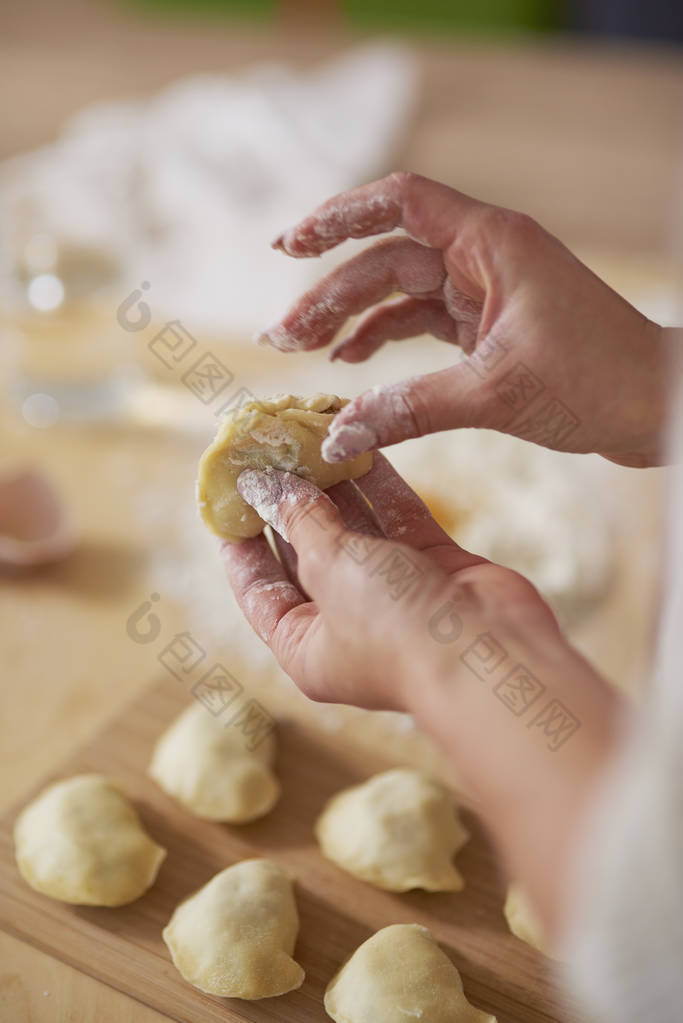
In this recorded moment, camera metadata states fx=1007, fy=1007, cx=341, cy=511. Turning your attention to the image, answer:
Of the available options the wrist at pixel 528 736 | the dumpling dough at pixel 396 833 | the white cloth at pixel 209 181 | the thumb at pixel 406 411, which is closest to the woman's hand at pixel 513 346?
the thumb at pixel 406 411

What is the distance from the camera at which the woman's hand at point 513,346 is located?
65 centimetres

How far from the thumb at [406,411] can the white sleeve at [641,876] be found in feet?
0.57

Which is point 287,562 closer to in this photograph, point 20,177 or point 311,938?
point 311,938

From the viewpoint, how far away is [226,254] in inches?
80.7

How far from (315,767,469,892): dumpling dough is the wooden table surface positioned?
21cm

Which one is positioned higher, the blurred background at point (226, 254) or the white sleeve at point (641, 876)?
the blurred background at point (226, 254)

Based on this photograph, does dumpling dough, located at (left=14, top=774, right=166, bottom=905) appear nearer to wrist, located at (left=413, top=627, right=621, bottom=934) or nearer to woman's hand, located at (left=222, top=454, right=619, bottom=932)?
woman's hand, located at (left=222, top=454, right=619, bottom=932)

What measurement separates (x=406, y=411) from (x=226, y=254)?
4.95 ft

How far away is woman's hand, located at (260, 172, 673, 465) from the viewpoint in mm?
646

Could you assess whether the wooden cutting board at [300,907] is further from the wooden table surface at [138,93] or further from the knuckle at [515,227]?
the knuckle at [515,227]

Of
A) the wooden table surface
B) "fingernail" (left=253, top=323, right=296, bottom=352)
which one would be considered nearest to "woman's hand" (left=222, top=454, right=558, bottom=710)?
"fingernail" (left=253, top=323, right=296, bottom=352)

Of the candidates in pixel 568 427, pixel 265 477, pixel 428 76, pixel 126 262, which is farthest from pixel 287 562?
pixel 428 76

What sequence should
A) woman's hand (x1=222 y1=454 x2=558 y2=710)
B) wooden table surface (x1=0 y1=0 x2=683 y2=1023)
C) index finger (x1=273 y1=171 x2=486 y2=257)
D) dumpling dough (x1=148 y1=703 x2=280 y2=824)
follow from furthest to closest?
wooden table surface (x1=0 y1=0 x2=683 y2=1023)
dumpling dough (x1=148 y1=703 x2=280 y2=824)
index finger (x1=273 y1=171 x2=486 y2=257)
woman's hand (x1=222 y1=454 x2=558 y2=710)

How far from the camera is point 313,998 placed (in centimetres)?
75
